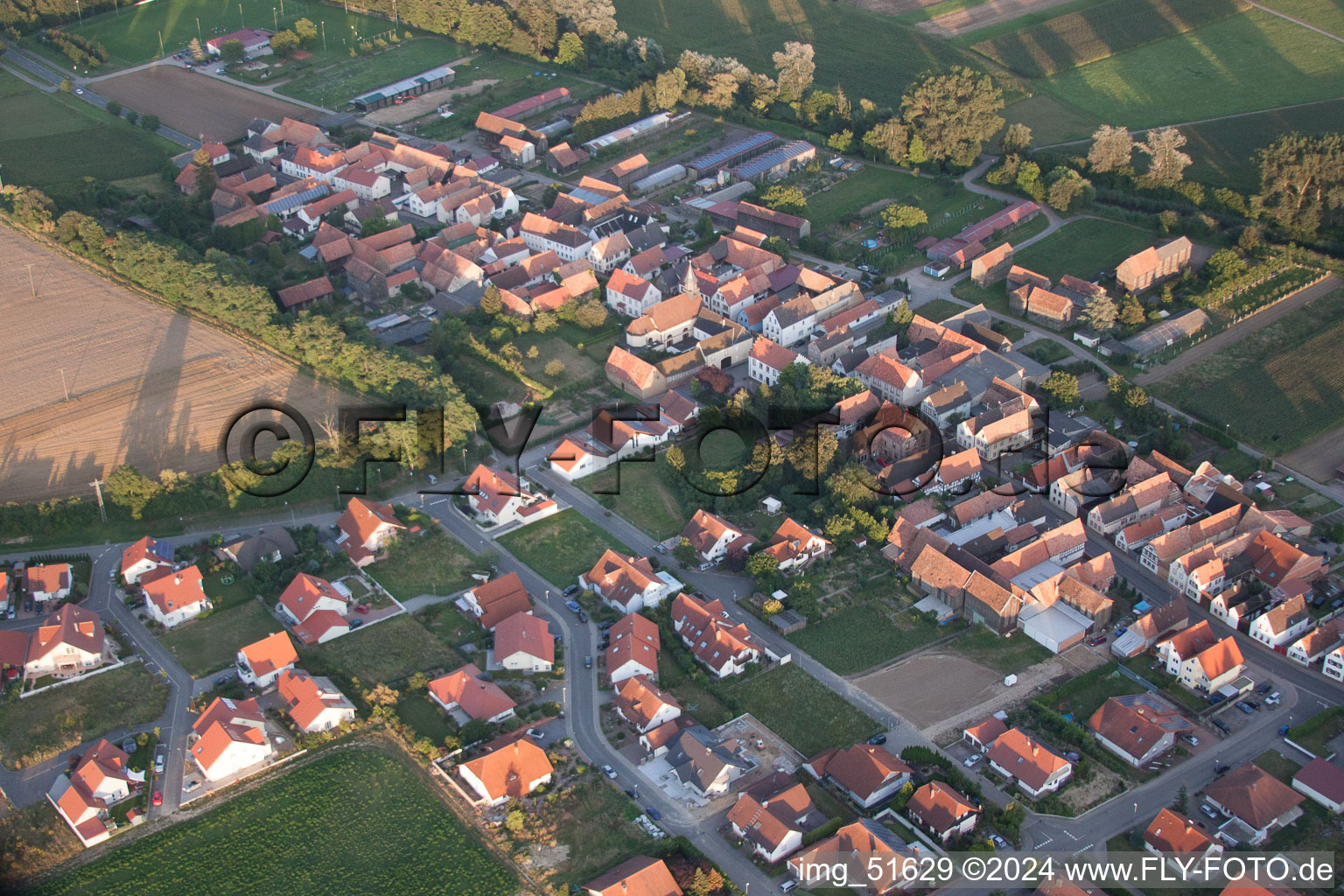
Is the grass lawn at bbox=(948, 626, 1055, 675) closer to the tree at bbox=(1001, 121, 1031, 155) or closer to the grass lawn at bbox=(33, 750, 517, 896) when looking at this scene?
the grass lawn at bbox=(33, 750, 517, 896)

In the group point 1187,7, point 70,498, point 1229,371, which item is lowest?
point 70,498

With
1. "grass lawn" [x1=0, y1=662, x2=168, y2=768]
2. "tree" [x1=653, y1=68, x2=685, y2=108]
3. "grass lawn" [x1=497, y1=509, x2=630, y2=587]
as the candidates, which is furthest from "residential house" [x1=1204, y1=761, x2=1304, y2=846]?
"tree" [x1=653, y1=68, x2=685, y2=108]

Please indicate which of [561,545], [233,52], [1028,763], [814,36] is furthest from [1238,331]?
[233,52]

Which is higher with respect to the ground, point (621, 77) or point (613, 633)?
point (621, 77)

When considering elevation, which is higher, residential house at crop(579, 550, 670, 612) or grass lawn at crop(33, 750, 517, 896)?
residential house at crop(579, 550, 670, 612)

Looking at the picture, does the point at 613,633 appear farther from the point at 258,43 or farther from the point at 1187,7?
the point at 1187,7

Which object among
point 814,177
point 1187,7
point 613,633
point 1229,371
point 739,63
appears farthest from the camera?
point 1187,7

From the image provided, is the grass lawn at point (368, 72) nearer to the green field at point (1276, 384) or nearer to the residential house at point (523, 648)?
the residential house at point (523, 648)

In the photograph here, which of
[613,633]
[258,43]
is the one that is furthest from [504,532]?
[258,43]
